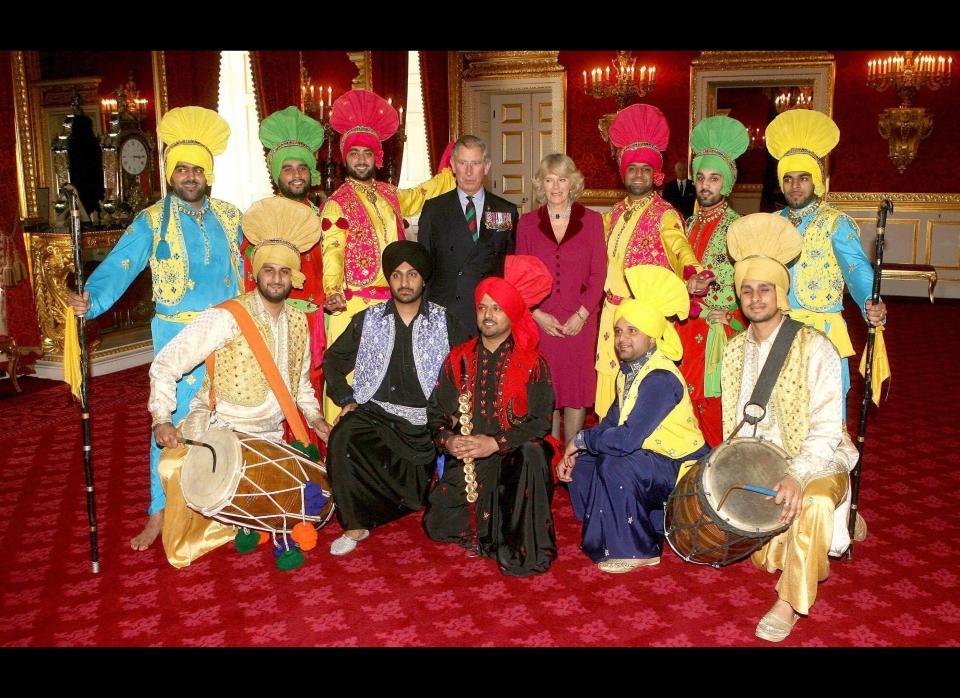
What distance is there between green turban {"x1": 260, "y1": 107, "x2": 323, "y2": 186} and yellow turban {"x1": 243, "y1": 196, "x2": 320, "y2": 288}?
3.18 feet

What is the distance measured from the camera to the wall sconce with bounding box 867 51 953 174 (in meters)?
12.1

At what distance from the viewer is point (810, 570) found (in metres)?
3.39

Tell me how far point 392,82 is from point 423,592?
8967 millimetres

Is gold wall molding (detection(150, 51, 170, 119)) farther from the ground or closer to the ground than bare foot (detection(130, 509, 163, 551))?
farther from the ground

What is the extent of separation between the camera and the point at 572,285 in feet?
16.5

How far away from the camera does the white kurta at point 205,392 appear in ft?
13.0

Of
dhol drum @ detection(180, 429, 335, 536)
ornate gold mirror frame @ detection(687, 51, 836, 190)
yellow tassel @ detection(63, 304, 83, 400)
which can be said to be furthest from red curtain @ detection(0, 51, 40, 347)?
ornate gold mirror frame @ detection(687, 51, 836, 190)

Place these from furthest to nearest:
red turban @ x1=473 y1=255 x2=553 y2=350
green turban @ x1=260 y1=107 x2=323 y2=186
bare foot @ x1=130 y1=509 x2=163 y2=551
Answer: green turban @ x1=260 y1=107 x2=323 y2=186 → bare foot @ x1=130 y1=509 x2=163 y2=551 → red turban @ x1=473 y1=255 x2=553 y2=350

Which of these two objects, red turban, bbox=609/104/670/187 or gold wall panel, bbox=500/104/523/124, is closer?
red turban, bbox=609/104/670/187

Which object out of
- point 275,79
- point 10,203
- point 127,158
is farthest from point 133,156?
point 275,79

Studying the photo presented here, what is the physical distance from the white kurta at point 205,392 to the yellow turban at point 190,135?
0.85m

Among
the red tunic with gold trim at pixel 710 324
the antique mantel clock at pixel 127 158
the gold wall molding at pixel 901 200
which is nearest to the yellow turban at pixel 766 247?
the red tunic with gold trim at pixel 710 324

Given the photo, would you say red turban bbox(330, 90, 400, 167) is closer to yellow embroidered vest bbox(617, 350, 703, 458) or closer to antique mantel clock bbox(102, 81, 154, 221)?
yellow embroidered vest bbox(617, 350, 703, 458)

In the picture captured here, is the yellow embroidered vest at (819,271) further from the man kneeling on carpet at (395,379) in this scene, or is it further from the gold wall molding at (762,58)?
the gold wall molding at (762,58)
